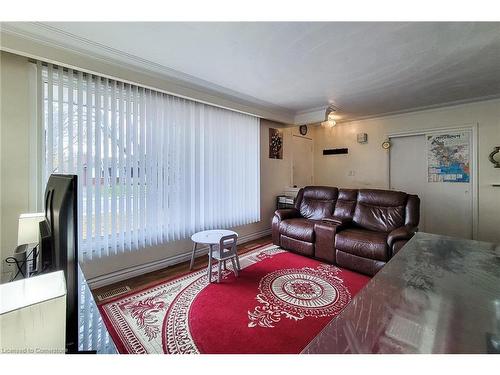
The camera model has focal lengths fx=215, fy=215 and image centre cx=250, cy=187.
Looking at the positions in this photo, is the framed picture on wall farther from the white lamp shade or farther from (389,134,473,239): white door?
the white lamp shade

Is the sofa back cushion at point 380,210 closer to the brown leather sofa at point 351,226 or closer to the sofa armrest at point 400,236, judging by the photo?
the brown leather sofa at point 351,226

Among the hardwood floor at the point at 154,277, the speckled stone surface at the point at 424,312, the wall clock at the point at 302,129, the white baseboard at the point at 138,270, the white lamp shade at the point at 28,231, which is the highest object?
the wall clock at the point at 302,129

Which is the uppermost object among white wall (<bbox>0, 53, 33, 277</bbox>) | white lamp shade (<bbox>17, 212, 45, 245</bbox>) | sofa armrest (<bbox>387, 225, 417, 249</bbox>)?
white wall (<bbox>0, 53, 33, 277</bbox>)

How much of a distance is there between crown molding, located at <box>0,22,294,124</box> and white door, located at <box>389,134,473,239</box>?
277 cm

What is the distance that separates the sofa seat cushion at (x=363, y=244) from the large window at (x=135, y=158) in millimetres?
1680

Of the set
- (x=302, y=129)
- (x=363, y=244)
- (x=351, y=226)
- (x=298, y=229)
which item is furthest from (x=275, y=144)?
(x=363, y=244)

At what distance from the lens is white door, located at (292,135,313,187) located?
15.4 feet

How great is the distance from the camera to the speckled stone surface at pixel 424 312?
1.90 ft

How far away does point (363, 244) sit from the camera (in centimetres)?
248

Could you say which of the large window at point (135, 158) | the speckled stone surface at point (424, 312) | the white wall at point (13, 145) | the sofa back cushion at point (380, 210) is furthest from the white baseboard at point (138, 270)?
the speckled stone surface at point (424, 312)

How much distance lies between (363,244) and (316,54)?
2.09 metres

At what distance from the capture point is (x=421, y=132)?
12.3 ft

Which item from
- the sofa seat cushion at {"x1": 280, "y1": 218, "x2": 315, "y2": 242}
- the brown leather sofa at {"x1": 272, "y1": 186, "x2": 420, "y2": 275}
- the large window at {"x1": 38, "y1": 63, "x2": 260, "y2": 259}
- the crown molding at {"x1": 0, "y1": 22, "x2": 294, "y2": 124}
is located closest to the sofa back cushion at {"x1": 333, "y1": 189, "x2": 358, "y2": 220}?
the brown leather sofa at {"x1": 272, "y1": 186, "x2": 420, "y2": 275}
